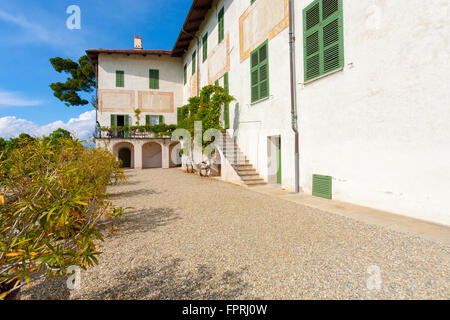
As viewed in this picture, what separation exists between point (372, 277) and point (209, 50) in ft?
45.5

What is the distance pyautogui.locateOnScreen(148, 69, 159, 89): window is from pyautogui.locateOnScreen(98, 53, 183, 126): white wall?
0.25 metres

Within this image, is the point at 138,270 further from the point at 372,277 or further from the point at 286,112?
the point at 286,112

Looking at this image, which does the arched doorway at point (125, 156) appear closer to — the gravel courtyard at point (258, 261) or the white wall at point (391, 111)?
the gravel courtyard at point (258, 261)

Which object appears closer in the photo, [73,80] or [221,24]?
[221,24]

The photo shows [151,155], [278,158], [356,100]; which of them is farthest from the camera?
[151,155]

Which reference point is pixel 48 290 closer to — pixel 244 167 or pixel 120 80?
pixel 244 167

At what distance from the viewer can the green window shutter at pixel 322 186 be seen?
595 centimetres

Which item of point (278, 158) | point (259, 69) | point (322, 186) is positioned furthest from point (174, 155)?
point (322, 186)

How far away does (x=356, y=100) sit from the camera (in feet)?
17.0

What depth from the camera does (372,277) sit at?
90.0 inches

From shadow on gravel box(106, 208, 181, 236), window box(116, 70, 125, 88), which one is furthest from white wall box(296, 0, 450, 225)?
window box(116, 70, 125, 88)

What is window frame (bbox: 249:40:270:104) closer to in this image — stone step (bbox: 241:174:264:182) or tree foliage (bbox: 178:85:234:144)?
tree foliage (bbox: 178:85:234:144)

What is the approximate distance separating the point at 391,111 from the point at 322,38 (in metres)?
2.77
